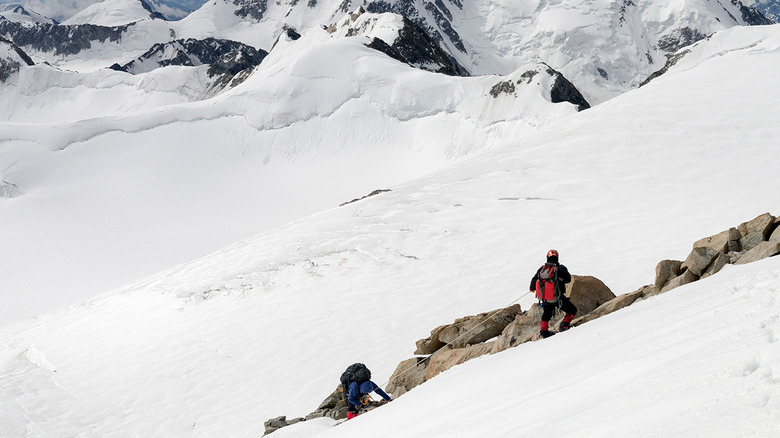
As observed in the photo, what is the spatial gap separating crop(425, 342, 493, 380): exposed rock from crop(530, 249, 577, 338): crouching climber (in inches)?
52.1

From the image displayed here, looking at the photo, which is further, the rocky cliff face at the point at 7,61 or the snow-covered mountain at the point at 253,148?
the rocky cliff face at the point at 7,61

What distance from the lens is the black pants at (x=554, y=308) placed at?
1050cm

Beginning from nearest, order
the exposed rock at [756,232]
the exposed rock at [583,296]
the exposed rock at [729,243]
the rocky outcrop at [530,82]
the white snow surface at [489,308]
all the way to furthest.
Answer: the white snow surface at [489,308]
the exposed rock at [756,232]
the exposed rock at [729,243]
the exposed rock at [583,296]
the rocky outcrop at [530,82]

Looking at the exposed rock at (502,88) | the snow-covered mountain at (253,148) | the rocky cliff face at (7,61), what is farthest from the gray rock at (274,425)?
the rocky cliff face at (7,61)

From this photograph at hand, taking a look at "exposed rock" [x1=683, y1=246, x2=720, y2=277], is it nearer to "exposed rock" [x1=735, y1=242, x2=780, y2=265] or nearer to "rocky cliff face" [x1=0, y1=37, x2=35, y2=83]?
"exposed rock" [x1=735, y1=242, x2=780, y2=265]

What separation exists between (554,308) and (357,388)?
3927 mm

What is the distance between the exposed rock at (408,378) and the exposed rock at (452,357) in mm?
281

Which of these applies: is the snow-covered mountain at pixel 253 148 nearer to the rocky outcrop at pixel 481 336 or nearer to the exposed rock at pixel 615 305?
the rocky outcrop at pixel 481 336

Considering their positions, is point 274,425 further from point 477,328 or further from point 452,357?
point 477,328

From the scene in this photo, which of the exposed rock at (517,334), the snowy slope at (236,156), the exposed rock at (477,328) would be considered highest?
the exposed rock at (517,334)

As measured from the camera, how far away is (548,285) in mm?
10641

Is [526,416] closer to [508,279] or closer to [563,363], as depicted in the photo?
[563,363]

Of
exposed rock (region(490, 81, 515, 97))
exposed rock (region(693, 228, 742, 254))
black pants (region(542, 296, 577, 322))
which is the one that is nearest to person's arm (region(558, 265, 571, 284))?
black pants (region(542, 296, 577, 322))

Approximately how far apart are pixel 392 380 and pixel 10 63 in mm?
152944
